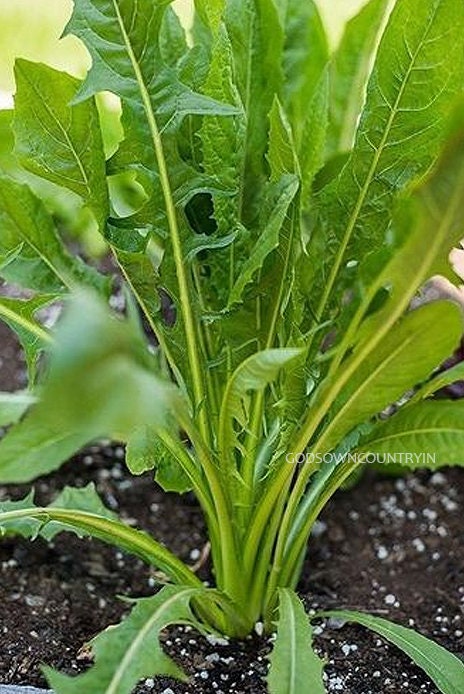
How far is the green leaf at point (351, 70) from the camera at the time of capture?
5.36 feet

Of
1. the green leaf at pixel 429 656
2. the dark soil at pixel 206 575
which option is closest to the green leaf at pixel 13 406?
the dark soil at pixel 206 575

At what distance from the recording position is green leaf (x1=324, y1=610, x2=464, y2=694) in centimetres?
126

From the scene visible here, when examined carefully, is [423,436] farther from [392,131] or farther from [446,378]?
[392,131]

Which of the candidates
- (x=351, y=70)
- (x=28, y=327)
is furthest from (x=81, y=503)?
(x=351, y=70)

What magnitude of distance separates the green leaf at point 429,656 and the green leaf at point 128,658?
0.86ft

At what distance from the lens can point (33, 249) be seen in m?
1.45

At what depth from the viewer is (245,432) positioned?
54.6 inches

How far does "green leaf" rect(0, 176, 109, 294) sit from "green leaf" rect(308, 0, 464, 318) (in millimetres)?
295

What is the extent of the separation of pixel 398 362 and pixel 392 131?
323 millimetres

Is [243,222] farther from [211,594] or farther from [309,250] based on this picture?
[211,594]

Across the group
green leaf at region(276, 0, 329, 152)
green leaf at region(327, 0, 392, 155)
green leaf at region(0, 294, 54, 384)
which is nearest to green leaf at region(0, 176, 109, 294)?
green leaf at region(0, 294, 54, 384)

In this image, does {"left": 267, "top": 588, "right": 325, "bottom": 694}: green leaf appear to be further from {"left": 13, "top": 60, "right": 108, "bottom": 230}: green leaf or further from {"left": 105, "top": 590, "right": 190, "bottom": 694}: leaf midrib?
{"left": 13, "top": 60, "right": 108, "bottom": 230}: green leaf

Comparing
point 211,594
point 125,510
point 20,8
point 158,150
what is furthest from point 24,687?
point 20,8

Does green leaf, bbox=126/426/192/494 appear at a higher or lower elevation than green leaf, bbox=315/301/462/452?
lower
